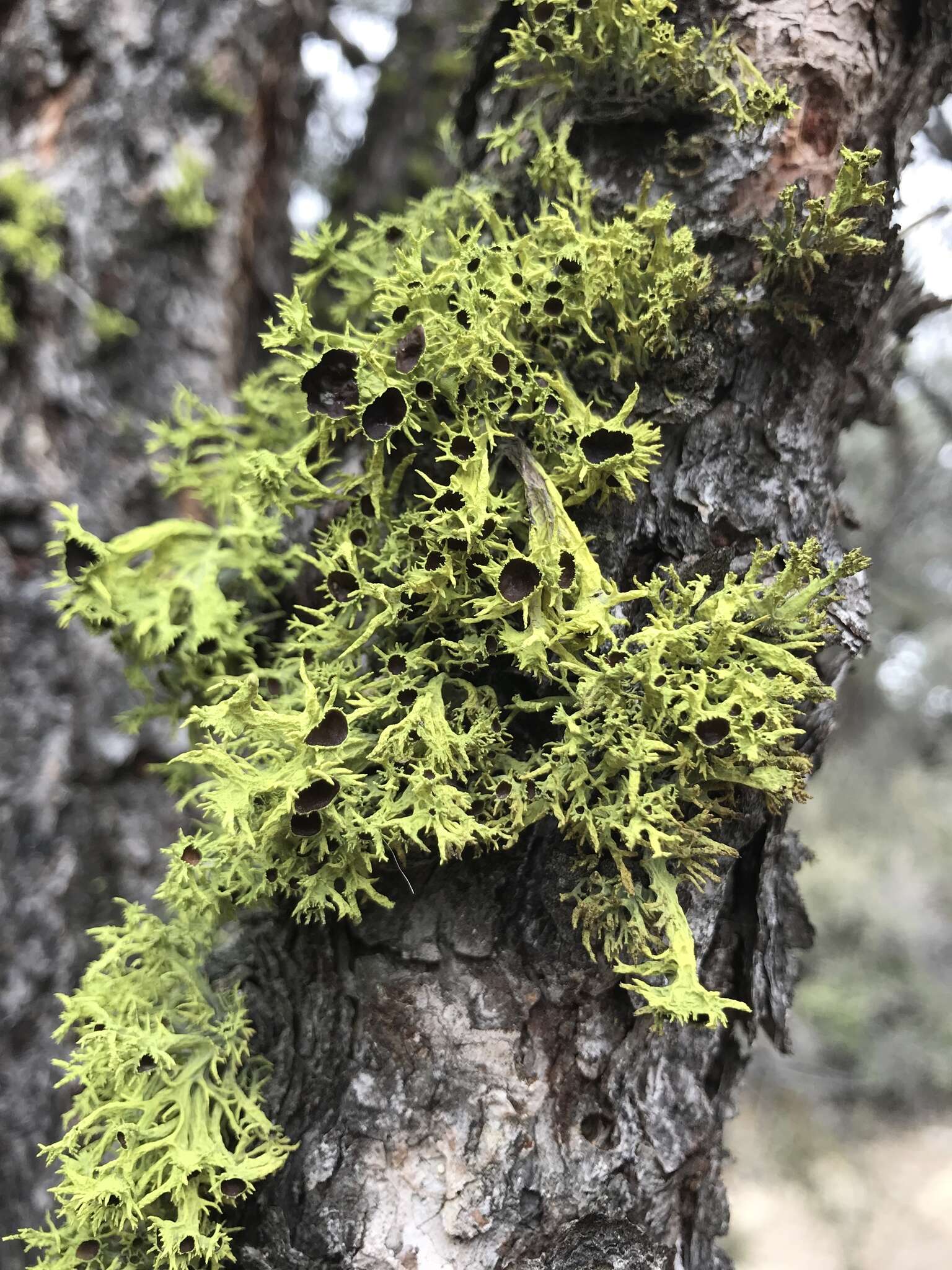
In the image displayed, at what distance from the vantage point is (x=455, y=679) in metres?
0.92

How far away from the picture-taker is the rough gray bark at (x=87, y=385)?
1.73 metres

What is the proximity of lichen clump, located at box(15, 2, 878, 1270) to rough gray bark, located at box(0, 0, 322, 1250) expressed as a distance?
0.81 meters

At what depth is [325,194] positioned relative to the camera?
2900 mm

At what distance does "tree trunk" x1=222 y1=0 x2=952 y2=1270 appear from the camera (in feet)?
2.89

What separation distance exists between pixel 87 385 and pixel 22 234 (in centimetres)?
35

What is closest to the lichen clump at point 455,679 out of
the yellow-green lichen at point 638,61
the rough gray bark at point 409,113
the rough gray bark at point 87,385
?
the yellow-green lichen at point 638,61

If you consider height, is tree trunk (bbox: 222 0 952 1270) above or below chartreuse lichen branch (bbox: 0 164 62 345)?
below

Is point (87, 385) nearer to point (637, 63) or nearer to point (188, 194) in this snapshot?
point (188, 194)

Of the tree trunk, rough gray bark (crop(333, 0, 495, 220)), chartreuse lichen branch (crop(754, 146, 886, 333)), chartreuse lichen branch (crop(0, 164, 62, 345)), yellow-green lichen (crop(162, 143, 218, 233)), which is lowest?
the tree trunk

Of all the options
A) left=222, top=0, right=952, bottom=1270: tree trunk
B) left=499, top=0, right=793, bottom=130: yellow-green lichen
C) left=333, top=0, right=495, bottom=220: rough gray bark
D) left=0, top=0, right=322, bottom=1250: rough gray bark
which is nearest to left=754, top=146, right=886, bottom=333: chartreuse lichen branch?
left=222, top=0, right=952, bottom=1270: tree trunk

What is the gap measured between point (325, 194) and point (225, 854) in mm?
2709

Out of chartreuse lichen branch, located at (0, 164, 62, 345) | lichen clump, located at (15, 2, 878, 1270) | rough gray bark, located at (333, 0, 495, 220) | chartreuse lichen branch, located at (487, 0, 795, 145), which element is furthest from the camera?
rough gray bark, located at (333, 0, 495, 220)

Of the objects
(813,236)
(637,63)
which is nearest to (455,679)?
(813,236)

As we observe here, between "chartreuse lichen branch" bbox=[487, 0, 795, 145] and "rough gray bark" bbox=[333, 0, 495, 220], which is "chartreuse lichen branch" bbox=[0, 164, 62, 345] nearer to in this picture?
"rough gray bark" bbox=[333, 0, 495, 220]
